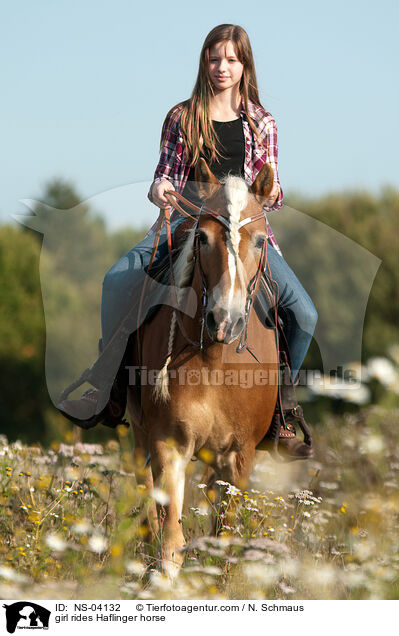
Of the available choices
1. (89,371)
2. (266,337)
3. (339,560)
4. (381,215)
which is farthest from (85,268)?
(381,215)

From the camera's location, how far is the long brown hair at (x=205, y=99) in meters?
4.89

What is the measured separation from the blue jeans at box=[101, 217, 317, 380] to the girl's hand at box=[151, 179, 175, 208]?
330 millimetres

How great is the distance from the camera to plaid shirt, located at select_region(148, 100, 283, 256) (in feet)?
16.6

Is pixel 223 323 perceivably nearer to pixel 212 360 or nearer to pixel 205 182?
pixel 212 360

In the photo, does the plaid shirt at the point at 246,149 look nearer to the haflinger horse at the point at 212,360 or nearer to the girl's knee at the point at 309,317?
the haflinger horse at the point at 212,360

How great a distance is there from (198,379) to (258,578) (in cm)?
137

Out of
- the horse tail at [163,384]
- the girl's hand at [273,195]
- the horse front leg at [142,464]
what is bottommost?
the horse front leg at [142,464]

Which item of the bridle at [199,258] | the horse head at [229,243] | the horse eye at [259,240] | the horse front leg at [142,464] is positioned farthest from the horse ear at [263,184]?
the horse front leg at [142,464]

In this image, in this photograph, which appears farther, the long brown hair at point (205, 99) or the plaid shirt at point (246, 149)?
the plaid shirt at point (246, 149)

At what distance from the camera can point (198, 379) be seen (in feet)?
14.8

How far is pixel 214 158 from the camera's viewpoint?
5.00 metres

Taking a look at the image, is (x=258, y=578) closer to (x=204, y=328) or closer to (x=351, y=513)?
(x=204, y=328)

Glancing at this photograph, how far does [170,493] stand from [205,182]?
202 cm
